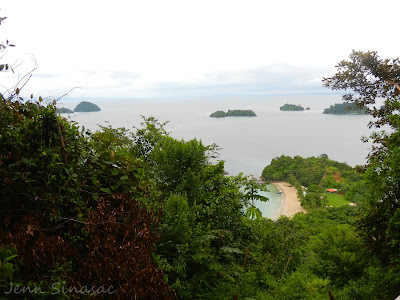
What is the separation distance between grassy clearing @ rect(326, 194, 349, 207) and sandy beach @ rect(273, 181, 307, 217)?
426cm

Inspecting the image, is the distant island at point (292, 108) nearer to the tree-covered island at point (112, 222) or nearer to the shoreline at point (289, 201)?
the shoreline at point (289, 201)

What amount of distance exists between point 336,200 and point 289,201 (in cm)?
649

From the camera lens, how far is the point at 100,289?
1956mm

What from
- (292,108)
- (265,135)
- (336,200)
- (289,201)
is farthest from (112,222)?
(292,108)

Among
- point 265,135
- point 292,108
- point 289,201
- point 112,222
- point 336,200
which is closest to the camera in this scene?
point 112,222

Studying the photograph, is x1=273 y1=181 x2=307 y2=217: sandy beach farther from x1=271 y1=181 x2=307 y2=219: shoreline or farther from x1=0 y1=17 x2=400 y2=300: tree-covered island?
x1=0 y1=17 x2=400 y2=300: tree-covered island

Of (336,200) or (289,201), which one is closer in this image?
(336,200)

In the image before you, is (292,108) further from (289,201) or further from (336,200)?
(289,201)

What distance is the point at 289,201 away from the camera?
3928 cm

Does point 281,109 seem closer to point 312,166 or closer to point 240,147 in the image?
point 240,147

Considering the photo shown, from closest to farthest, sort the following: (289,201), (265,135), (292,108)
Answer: (289,201) → (265,135) → (292,108)

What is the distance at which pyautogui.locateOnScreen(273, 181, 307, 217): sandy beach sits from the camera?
35250 millimetres

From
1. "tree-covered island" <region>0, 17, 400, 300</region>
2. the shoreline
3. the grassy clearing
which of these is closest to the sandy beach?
the shoreline

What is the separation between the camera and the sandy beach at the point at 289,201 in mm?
35250
